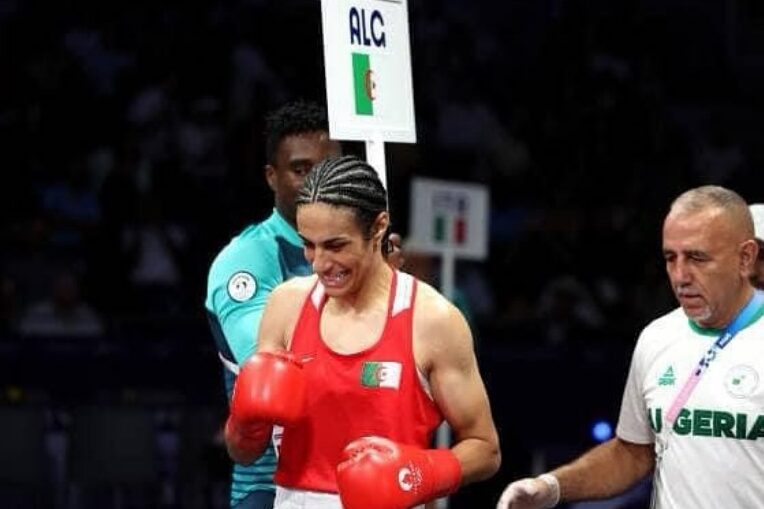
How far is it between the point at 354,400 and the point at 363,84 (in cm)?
124

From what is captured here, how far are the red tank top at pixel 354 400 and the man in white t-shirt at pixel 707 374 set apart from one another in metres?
0.34

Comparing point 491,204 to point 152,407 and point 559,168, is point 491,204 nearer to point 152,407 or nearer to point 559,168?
point 559,168

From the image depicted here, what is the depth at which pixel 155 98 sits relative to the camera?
1185cm

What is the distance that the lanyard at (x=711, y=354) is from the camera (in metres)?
4.59

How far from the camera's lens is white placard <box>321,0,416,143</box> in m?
5.16

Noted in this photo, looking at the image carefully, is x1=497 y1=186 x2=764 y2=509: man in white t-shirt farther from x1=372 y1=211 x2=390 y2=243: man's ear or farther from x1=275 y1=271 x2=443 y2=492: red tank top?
x1=372 y1=211 x2=390 y2=243: man's ear

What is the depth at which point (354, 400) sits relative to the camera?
4.37m

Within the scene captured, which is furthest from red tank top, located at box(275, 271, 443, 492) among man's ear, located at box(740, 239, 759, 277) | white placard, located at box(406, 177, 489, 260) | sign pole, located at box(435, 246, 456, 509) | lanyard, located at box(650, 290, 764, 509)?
white placard, located at box(406, 177, 489, 260)

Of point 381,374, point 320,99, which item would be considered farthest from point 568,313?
point 381,374

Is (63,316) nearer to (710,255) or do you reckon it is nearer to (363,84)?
(363,84)

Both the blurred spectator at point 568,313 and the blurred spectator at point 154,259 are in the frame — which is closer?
the blurred spectator at point 568,313

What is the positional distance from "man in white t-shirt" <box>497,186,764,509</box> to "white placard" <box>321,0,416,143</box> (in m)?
1.05

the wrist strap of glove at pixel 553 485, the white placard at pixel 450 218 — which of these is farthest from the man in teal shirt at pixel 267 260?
the white placard at pixel 450 218

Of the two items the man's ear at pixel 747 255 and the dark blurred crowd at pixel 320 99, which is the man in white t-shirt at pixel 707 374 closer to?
the man's ear at pixel 747 255
